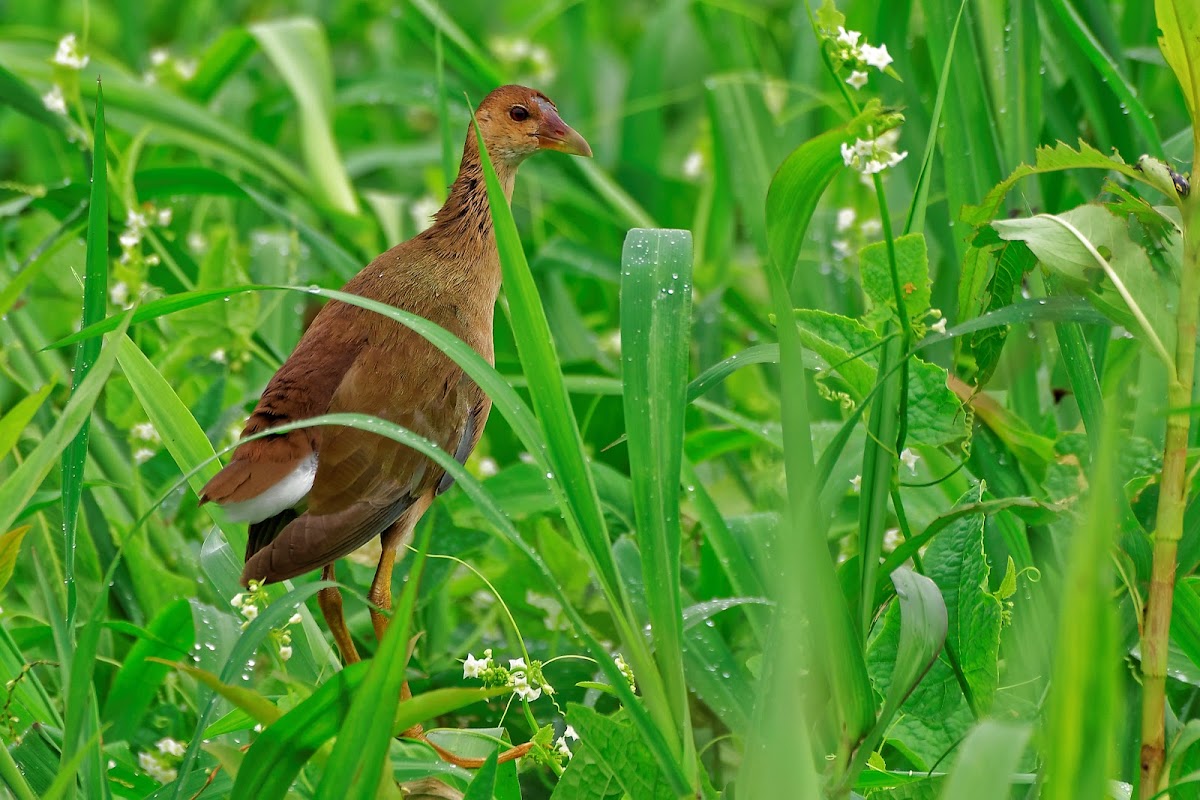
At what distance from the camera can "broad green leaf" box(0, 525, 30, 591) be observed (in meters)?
1.68

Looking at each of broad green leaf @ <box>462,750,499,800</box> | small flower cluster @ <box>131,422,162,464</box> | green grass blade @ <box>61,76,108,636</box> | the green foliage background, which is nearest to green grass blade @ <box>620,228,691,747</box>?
the green foliage background

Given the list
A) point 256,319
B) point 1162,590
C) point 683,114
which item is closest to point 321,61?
point 256,319

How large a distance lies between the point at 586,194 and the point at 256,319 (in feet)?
4.19

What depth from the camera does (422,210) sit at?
3980 mm

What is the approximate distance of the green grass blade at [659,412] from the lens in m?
1.51

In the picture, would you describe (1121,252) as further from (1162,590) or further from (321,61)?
(321,61)

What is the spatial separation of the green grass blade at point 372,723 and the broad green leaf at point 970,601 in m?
0.74

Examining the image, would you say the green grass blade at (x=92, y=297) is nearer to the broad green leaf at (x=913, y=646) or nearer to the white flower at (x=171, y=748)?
the white flower at (x=171, y=748)

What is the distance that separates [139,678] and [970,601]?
1.24 m

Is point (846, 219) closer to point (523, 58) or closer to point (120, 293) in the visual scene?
point (120, 293)

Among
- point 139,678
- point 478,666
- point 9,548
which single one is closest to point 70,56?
point 139,678

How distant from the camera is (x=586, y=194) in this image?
3.70m

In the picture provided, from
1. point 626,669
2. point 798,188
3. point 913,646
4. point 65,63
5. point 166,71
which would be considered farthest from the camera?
point 166,71

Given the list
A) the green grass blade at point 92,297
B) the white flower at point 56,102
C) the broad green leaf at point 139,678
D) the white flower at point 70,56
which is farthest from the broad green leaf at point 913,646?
the white flower at point 56,102
